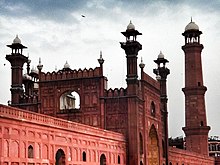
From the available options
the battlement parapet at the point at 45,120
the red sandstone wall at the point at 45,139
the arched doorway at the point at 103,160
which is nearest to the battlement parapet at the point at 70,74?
the battlement parapet at the point at 45,120

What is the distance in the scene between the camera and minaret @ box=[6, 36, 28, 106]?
34531 mm

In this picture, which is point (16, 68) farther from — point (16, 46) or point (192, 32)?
point (192, 32)

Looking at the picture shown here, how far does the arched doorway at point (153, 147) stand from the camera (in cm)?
3720

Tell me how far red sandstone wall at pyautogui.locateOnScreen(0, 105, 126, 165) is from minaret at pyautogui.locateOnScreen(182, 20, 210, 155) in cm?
2147

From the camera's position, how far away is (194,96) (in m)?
49.1

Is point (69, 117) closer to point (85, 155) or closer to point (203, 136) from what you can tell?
point (85, 155)

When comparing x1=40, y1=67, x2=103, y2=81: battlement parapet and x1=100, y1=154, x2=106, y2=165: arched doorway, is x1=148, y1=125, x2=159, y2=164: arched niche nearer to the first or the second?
x1=40, y1=67, x2=103, y2=81: battlement parapet

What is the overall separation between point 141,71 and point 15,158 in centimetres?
1677

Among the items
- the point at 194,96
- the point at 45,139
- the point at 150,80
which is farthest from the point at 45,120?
the point at 194,96

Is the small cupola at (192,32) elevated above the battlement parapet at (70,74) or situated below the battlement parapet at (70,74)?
above

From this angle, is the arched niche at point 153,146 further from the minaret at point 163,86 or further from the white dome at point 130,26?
the white dome at point 130,26

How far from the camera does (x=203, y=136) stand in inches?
1917

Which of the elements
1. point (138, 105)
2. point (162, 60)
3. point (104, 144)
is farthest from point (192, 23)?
point (104, 144)

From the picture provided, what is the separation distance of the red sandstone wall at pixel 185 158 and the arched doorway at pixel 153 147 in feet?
13.5
